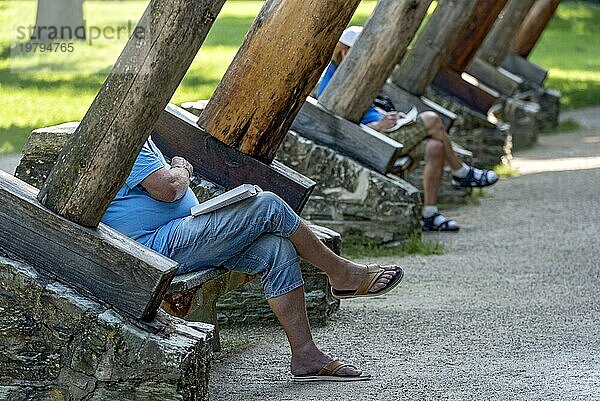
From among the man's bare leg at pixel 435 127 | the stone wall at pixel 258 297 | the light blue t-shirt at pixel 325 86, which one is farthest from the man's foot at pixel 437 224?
the stone wall at pixel 258 297

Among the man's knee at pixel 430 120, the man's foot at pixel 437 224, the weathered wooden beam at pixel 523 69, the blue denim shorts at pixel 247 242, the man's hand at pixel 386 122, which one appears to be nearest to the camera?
the blue denim shorts at pixel 247 242

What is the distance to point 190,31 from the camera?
3947 millimetres

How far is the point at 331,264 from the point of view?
5.06 m

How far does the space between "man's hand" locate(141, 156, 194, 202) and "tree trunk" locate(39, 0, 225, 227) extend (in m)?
0.52

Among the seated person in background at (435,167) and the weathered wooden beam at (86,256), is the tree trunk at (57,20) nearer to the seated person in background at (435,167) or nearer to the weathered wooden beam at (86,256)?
the seated person in background at (435,167)

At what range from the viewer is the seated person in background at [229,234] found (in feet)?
15.3

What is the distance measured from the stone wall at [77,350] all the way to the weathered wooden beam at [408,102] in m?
6.04

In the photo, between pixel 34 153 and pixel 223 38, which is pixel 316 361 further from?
pixel 223 38

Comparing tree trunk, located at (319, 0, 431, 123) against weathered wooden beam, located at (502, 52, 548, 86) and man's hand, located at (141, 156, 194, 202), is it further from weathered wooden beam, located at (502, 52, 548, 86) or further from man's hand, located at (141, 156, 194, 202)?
weathered wooden beam, located at (502, 52, 548, 86)

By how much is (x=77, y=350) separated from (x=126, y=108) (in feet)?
2.62

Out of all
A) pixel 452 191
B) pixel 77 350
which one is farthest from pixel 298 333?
pixel 452 191

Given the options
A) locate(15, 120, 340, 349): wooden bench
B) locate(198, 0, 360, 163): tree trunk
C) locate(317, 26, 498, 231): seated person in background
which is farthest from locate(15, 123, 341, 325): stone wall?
locate(317, 26, 498, 231): seated person in background

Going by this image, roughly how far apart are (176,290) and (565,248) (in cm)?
416

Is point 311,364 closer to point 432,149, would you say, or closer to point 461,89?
point 432,149
